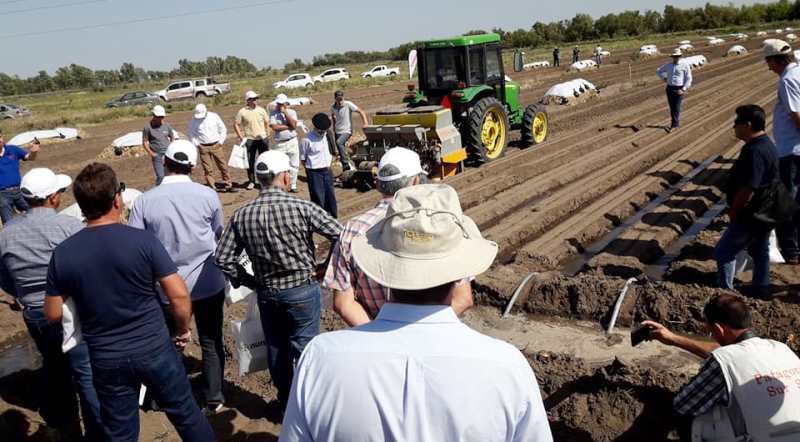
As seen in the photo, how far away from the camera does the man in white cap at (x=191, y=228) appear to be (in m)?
3.83

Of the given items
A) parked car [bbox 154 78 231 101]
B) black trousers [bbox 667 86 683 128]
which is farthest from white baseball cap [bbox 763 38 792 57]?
parked car [bbox 154 78 231 101]

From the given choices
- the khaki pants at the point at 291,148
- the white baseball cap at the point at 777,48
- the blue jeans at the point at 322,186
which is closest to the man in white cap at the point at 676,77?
the white baseball cap at the point at 777,48

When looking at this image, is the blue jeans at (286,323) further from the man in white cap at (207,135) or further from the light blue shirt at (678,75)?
the light blue shirt at (678,75)

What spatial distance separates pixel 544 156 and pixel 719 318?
9847mm

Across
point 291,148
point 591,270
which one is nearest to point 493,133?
point 291,148

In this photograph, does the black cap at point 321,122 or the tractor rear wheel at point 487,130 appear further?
the tractor rear wheel at point 487,130

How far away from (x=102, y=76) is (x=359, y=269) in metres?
88.8

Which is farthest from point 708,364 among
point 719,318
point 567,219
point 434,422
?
point 567,219

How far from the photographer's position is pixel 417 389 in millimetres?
1484

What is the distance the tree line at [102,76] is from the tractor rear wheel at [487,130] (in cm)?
6237

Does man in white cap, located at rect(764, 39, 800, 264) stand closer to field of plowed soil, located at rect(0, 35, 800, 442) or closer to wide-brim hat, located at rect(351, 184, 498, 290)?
field of plowed soil, located at rect(0, 35, 800, 442)

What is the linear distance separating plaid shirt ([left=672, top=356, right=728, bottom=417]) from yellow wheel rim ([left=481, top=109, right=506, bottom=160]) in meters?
9.64

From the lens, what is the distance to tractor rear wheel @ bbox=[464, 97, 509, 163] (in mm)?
11484

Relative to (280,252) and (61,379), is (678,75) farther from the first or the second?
(61,379)
